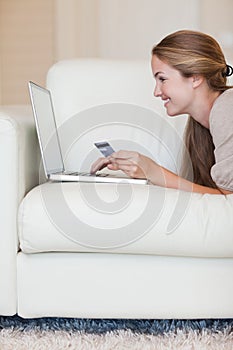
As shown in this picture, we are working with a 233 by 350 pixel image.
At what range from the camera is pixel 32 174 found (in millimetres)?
1841

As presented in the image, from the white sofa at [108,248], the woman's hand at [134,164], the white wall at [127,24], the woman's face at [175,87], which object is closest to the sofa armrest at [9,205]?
the white sofa at [108,248]

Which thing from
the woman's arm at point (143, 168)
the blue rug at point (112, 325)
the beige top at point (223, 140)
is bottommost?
the blue rug at point (112, 325)

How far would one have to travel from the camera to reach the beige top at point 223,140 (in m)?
1.62

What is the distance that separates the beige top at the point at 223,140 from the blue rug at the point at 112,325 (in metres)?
0.35

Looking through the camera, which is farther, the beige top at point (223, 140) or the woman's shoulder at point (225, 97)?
the woman's shoulder at point (225, 97)

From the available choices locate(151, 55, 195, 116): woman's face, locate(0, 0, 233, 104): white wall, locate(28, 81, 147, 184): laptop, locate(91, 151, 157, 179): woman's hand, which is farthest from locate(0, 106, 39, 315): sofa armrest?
locate(0, 0, 233, 104): white wall

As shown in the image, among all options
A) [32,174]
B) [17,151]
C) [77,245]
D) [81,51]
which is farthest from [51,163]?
[81,51]

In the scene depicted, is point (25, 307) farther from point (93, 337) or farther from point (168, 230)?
point (168, 230)

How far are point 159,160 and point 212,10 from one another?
189 centimetres

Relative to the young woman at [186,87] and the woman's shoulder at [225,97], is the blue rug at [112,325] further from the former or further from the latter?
the woman's shoulder at [225,97]

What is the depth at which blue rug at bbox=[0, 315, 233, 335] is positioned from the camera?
64.6 inches

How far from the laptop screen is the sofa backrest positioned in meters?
0.07

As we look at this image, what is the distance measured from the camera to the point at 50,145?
194cm

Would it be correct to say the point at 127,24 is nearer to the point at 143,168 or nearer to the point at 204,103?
the point at 204,103
